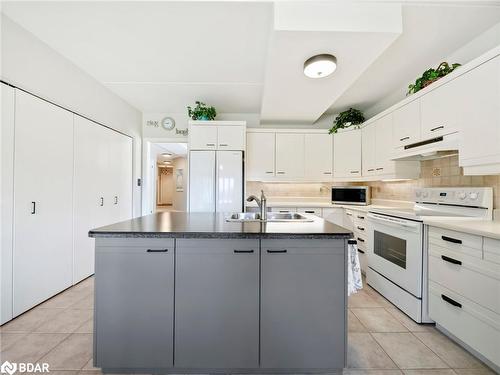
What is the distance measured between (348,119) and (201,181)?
8.48ft

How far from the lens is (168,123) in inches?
166

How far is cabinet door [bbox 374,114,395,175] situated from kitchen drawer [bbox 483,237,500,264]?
155 centimetres

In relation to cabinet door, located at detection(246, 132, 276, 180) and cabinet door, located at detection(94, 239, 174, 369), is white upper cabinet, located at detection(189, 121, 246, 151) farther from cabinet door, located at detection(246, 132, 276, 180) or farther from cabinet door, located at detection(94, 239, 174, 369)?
cabinet door, located at detection(94, 239, 174, 369)

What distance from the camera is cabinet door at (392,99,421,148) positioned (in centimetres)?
245

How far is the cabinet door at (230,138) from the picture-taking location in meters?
3.68

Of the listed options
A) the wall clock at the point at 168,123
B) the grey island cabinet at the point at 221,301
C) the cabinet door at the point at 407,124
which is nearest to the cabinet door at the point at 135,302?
the grey island cabinet at the point at 221,301

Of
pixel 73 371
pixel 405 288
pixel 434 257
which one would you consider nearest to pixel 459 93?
pixel 434 257

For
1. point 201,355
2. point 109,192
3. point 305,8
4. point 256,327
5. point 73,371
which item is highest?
point 305,8

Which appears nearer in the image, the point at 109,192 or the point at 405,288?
the point at 405,288

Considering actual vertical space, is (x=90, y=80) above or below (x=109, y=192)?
above

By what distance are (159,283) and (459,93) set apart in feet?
8.97

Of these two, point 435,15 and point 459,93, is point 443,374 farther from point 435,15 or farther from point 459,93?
point 435,15

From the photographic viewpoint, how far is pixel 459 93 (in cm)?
193

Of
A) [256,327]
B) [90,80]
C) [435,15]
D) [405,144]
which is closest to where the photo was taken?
[256,327]
